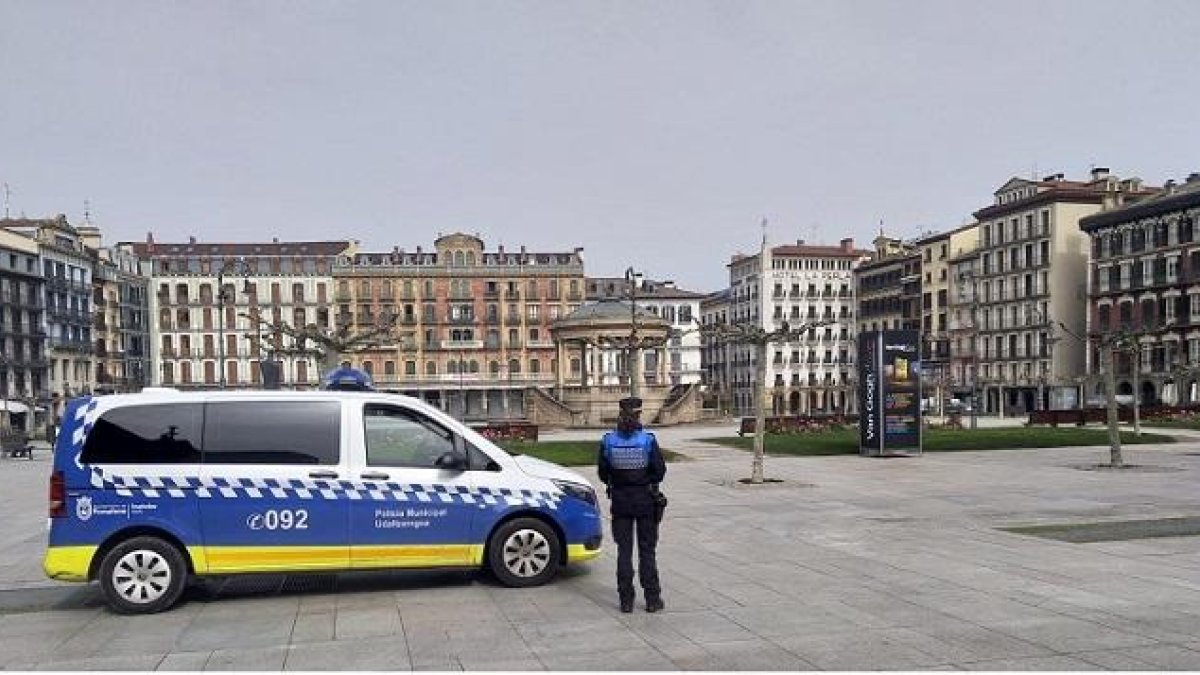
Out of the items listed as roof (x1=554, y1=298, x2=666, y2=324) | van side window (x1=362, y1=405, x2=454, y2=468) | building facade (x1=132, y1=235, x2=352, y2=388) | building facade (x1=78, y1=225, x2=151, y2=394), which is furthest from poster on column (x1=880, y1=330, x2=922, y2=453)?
building facade (x1=78, y1=225, x2=151, y2=394)

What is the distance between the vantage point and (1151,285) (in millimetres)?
72062

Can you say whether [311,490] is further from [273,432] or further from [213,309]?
[213,309]

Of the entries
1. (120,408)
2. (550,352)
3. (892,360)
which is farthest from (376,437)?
(550,352)

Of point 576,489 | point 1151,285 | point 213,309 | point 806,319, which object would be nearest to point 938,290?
point 806,319

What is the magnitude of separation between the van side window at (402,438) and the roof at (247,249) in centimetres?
9533

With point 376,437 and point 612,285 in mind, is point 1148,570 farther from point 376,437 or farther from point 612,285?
point 612,285

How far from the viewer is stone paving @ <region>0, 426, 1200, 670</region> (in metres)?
6.73

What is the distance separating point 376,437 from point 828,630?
15.4ft

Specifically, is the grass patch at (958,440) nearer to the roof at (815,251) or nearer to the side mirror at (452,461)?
the side mirror at (452,461)

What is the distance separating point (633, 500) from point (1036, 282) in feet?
276

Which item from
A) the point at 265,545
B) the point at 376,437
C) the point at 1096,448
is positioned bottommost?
the point at 1096,448

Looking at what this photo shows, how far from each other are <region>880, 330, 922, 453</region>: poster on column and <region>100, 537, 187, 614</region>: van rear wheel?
23.2 metres

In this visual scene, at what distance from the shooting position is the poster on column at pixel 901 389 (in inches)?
1099

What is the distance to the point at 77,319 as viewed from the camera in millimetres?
85812
